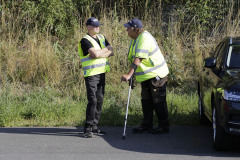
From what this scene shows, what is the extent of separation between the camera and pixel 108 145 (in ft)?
23.1

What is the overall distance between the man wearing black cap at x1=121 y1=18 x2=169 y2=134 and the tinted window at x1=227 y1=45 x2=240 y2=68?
110 centimetres

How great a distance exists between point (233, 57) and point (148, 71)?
1.37 m

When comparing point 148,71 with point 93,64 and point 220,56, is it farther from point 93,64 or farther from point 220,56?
point 220,56

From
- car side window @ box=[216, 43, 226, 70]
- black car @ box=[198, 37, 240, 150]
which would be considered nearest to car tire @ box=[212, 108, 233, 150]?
black car @ box=[198, 37, 240, 150]

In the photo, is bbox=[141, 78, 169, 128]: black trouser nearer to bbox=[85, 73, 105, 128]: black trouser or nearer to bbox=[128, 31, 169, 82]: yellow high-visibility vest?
bbox=[128, 31, 169, 82]: yellow high-visibility vest

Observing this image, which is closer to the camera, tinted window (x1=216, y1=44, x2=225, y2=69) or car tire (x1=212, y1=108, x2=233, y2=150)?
car tire (x1=212, y1=108, x2=233, y2=150)

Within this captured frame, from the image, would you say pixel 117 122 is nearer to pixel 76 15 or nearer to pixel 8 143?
pixel 8 143

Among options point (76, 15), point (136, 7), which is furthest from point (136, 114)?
point (136, 7)

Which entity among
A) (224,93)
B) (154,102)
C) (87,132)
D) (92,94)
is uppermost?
(224,93)

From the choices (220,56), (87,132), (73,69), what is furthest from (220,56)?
(73,69)

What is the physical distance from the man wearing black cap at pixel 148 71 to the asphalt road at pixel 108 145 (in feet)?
1.01

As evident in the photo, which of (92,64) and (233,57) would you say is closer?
(233,57)

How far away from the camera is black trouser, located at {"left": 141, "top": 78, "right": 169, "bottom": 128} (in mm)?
7785

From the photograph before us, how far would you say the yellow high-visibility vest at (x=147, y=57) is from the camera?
7504mm
